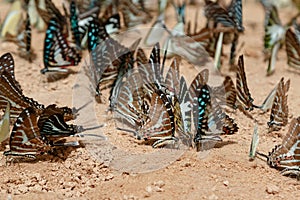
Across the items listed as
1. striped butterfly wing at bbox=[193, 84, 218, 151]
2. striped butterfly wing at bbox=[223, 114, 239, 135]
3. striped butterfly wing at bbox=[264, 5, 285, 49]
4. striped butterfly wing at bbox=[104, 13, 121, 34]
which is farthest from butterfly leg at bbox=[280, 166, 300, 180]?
striped butterfly wing at bbox=[104, 13, 121, 34]

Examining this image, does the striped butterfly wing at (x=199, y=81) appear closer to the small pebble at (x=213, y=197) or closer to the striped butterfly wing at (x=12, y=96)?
the small pebble at (x=213, y=197)

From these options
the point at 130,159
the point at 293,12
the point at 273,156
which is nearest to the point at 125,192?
the point at 130,159

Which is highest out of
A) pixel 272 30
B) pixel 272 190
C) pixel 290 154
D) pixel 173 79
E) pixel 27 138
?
pixel 272 30

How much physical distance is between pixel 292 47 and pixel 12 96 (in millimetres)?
2758

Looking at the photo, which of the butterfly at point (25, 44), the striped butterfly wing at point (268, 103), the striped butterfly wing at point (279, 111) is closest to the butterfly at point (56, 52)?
the butterfly at point (25, 44)

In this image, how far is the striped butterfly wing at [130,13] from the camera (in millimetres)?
5668

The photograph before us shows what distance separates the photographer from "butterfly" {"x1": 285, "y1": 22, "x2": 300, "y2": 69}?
5035 millimetres

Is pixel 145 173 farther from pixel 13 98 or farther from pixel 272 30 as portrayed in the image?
pixel 272 30

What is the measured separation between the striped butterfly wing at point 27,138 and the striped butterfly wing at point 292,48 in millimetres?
2724

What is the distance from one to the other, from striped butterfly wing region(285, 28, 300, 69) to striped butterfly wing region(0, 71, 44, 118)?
255 centimetres

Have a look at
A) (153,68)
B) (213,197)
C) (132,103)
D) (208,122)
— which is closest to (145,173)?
(213,197)

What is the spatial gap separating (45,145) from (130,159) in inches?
22.5

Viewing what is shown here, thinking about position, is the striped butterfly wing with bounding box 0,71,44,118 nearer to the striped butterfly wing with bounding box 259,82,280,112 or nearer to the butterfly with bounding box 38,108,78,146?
the butterfly with bounding box 38,108,78,146

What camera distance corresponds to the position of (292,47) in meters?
5.09
